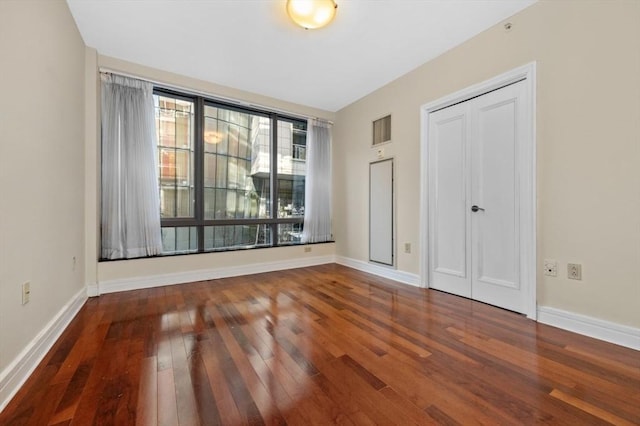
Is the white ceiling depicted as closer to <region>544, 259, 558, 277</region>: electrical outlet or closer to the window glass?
the window glass

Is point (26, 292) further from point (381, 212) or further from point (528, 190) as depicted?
point (528, 190)

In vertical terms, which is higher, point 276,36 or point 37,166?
point 276,36

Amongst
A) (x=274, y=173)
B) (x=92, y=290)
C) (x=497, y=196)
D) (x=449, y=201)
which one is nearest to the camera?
(x=497, y=196)

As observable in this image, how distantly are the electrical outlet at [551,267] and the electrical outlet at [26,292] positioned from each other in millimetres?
3633

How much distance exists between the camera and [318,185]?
457 cm

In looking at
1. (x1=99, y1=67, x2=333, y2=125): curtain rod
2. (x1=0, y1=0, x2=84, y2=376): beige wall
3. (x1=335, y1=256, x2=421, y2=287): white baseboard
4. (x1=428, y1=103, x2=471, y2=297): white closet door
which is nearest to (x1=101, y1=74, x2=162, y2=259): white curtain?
(x1=99, y1=67, x2=333, y2=125): curtain rod

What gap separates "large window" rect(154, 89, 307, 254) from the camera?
11.6 feet

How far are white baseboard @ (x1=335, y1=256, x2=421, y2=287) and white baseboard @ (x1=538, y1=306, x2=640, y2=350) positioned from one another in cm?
126

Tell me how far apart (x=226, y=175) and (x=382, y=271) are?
2.58 metres

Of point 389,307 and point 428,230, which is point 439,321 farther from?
point 428,230

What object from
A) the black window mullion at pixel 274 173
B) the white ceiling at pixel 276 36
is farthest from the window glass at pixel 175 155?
the black window mullion at pixel 274 173

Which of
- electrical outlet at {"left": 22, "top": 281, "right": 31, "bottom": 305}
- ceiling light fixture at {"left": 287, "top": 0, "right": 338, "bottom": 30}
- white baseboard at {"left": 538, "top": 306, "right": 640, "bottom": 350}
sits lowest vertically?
white baseboard at {"left": 538, "top": 306, "right": 640, "bottom": 350}

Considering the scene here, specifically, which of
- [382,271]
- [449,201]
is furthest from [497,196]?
[382,271]

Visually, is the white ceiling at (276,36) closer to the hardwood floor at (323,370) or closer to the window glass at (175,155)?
the window glass at (175,155)
